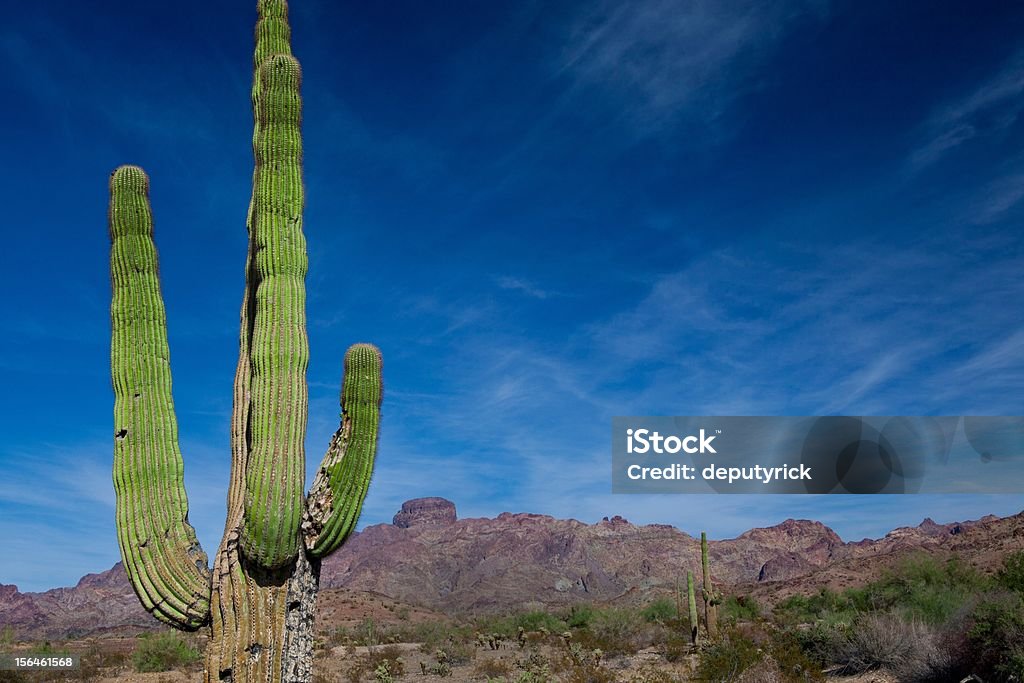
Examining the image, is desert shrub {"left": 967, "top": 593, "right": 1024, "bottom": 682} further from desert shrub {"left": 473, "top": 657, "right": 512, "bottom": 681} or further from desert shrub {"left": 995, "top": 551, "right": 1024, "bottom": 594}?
desert shrub {"left": 473, "top": 657, "right": 512, "bottom": 681}

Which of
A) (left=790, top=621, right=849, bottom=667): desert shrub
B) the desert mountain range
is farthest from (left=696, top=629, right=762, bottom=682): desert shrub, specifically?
the desert mountain range

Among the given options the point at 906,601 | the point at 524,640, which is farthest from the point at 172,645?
the point at 906,601

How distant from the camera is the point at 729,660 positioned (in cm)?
1603

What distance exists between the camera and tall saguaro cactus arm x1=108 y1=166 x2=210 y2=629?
742 centimetres

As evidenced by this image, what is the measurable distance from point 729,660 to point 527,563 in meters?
80.7

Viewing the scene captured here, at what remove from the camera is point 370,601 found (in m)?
53.7

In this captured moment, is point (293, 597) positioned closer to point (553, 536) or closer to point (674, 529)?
point (553, 536)

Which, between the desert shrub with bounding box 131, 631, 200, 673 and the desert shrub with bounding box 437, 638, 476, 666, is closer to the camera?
the desert shrub with bounding box 131, 631, 200, 673

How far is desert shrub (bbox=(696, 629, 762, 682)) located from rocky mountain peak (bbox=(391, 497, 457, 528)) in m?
116

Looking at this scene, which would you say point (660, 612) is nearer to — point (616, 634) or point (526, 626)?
point (526, 626)

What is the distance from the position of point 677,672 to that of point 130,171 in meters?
15.2

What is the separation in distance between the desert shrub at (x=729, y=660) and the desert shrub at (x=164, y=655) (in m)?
14.4

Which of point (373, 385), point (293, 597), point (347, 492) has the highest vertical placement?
point (373, 385)

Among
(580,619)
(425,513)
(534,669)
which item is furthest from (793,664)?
(425,513)
